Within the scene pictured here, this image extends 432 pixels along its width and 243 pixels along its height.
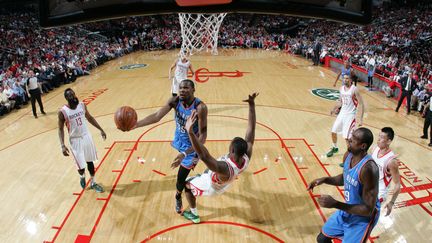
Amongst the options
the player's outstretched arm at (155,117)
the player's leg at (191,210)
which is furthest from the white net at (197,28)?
the player's leg at (191,210)

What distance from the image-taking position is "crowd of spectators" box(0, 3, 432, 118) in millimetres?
12812

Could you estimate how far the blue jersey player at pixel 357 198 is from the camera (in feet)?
9.50

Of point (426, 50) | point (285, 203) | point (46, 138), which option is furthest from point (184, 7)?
point (426, 50)

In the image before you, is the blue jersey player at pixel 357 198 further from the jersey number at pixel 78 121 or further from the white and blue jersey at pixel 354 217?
the jersey number at pixel 78 121

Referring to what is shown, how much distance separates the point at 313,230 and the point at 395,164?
146 cm

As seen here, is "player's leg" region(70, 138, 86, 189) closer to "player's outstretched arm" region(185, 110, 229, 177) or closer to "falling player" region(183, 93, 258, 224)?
"falling player" region(183, 93, 258, 224)

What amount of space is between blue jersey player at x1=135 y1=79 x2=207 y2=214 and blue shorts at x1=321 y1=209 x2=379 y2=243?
74.4 inches

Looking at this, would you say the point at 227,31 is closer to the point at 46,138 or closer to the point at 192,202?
the point at 46,138

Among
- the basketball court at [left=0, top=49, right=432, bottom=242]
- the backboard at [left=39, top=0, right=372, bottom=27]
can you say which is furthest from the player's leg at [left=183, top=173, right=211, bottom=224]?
the backboard at [left=39, top=0, right=372, bottom=27]

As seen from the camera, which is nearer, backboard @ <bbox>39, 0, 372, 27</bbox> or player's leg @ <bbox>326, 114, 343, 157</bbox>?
backboard @ <bbox>39, 0, 372, 27</bbox>

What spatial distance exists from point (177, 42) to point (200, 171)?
67.3 ft

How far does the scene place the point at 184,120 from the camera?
14.9 feet

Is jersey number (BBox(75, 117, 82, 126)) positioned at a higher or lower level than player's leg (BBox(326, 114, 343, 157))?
higher

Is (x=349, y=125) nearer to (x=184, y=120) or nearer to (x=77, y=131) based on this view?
(x=184, y=120)
